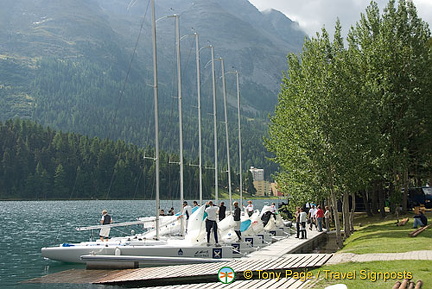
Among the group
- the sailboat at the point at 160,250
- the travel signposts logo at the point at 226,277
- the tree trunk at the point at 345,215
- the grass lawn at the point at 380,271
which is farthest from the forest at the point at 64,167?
the travel signposts logo at the point at 226,277

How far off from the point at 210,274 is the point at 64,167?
165 m

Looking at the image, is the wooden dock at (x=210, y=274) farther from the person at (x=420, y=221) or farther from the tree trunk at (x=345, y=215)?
the tree trunk at (x=345, y=215)

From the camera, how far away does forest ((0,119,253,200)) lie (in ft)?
564

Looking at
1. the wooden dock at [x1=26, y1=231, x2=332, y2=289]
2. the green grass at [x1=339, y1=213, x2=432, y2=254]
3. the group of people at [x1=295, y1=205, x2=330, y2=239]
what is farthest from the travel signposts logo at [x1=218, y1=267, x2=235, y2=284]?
the group of people at [x1=295, y1=205, x2=330, y2=239]

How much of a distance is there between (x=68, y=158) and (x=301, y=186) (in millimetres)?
157846

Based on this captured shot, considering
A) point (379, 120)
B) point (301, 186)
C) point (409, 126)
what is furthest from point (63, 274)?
point (409, 126)

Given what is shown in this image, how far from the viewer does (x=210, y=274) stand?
20859 millimetres

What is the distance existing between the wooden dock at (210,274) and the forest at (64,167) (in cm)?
14075

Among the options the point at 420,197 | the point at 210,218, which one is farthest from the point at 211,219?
the point at 420,197

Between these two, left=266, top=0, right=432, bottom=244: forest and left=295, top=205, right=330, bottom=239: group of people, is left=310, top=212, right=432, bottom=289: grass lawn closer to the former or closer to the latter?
left=266, top=0, right=432, bottom=244: forest

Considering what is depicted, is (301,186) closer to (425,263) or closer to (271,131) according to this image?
(425,263)

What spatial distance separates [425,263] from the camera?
17.5 m

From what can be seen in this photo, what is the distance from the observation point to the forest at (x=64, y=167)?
17188cm

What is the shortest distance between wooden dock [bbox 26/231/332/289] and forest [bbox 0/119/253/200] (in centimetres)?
14075
